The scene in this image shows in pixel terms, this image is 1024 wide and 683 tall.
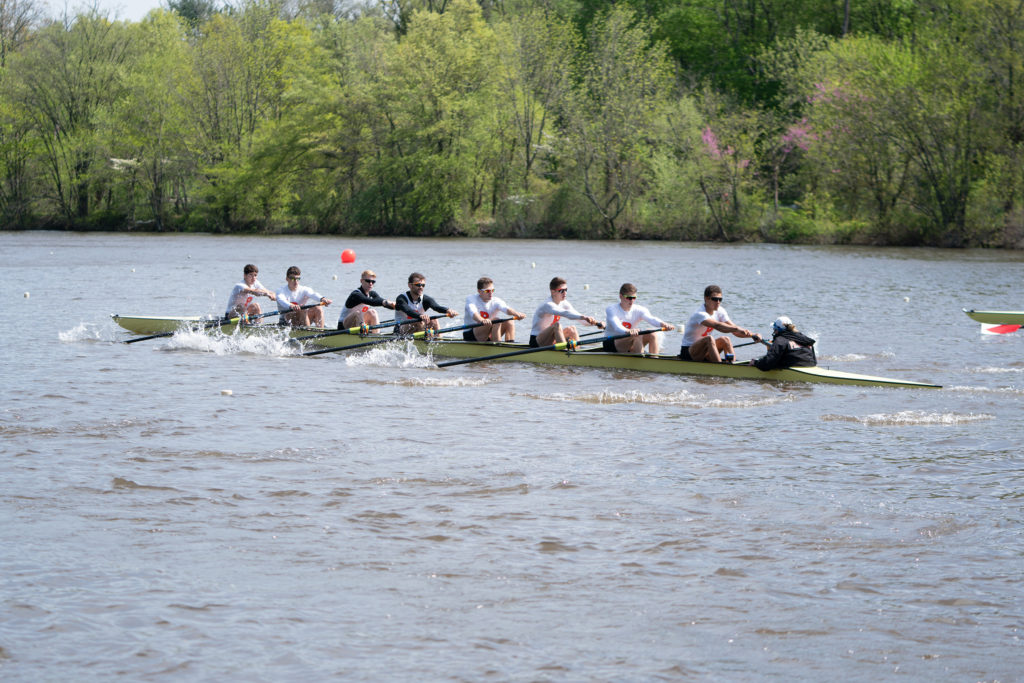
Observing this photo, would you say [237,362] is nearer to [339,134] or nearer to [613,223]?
[613,223]

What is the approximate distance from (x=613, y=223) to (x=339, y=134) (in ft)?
49.5

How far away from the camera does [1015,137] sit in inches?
1602

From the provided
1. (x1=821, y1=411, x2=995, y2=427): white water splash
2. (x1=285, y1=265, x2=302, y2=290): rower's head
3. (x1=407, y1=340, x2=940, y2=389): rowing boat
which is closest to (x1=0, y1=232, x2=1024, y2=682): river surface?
(x1=821, y1=411, x2=995, y2=427): white water splash

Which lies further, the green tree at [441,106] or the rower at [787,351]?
the green tree at [441,106]

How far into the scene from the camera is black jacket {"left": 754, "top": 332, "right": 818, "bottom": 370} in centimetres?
1379

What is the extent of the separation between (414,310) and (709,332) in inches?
182

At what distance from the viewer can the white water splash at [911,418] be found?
11.6 m

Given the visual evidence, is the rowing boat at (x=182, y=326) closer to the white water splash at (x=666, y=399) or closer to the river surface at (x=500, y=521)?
the river surface at (x=500, y=521)

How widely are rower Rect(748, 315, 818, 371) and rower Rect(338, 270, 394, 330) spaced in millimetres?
5928

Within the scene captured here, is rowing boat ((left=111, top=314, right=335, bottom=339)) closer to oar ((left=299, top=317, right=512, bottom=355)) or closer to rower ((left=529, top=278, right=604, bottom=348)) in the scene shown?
oar ((left=299, top=317, right=512, bottom=355))

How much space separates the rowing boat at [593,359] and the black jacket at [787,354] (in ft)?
0.31

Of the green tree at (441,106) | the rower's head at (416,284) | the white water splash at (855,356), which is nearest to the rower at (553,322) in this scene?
the rower's head at (416,284)

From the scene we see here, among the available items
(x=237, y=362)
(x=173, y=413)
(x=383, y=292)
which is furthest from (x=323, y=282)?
(x=173, y=413)

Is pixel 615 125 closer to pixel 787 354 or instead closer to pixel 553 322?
pixel 553 322
